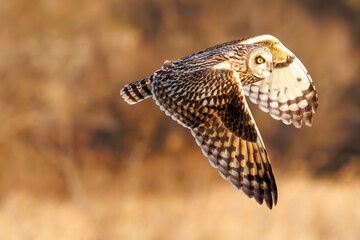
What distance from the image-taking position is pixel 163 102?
3568 millimetres

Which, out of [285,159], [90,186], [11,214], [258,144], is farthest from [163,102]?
[285,159]

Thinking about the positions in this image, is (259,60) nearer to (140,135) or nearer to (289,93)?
(289,93)

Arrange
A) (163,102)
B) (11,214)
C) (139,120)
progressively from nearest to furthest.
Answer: (163,102), (11,214), (139,120)

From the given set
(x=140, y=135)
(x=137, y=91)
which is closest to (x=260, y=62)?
(x=137, y=91)

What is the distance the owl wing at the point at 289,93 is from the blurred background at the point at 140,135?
424 cm

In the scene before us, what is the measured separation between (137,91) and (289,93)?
1174 mm

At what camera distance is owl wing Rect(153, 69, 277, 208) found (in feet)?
11.4

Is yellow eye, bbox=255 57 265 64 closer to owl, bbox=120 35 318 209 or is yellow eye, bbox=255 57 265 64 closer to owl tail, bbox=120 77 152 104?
owl, bbox=120 35 318 209

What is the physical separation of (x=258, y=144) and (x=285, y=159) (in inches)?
298

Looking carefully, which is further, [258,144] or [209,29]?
[209,29]

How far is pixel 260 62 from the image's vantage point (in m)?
3.64

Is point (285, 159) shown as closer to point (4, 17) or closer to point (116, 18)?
point (116, 18)

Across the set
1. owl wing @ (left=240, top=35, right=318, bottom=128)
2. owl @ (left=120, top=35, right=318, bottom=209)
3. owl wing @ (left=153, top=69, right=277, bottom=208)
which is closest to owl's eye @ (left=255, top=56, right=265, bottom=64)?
owl @ (left=120, top=35, right=318, bottom=209)

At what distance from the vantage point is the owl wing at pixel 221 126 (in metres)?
3.46
